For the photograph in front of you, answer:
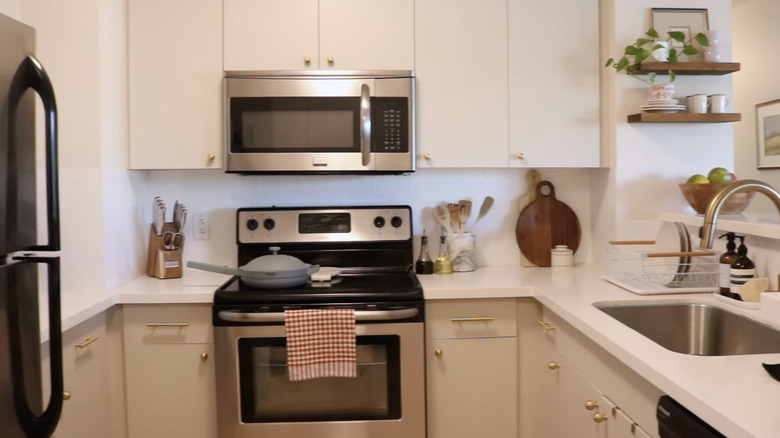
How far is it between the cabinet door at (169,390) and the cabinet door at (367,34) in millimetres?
1282

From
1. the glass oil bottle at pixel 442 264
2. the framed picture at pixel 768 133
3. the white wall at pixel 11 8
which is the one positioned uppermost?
the white wall at pixel 11 8

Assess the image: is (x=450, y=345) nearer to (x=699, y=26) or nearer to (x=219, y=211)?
(x=219, y=211)

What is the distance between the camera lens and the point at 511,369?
228cm

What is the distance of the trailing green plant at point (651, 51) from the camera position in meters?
2.32

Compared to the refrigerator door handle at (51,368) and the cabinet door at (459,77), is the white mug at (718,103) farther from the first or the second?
the refrigerator door handle at (51,368)

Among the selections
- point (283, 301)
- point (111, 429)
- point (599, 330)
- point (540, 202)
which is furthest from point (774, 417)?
point (111, 429)

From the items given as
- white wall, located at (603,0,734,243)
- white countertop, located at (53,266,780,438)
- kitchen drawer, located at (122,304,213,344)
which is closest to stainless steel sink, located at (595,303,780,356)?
white countertop, located at (53,266,780,438)

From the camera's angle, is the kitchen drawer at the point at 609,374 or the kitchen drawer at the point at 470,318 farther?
the kitchen drawer at the point at 470,318

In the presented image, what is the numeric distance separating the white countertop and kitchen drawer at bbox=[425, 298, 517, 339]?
45 millimetres

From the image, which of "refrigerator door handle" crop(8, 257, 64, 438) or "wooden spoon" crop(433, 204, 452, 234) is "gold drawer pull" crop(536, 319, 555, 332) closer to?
"wooden spoon" crop(433, 204, 452, 234)

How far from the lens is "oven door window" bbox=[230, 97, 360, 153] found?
2411 millimetres

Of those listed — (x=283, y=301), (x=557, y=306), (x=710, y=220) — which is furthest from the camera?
(x=283, y=301)

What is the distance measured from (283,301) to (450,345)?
651mm

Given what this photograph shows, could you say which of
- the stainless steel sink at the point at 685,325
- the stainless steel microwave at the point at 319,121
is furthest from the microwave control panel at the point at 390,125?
the stainless steel sink at the point at 685,325
